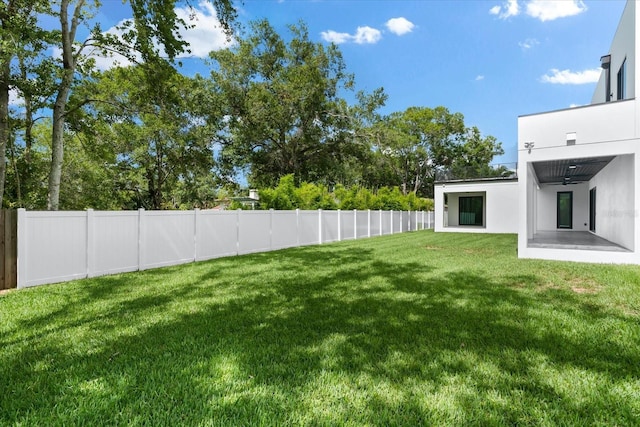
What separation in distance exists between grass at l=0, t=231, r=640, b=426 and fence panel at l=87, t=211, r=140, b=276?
1001 mm

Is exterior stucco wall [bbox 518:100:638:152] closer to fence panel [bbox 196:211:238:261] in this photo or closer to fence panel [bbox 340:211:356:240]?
fence panel [bbox 340:211:356:240]

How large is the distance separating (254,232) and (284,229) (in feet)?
5.20

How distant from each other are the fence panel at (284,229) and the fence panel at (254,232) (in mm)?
268

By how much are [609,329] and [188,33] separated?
1270 cm

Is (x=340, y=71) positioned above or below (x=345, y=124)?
above

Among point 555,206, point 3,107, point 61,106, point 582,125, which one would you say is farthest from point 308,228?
point 555,206

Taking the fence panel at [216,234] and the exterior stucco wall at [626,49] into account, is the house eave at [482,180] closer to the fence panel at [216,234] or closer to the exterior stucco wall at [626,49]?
the exterior stucco wall at [626,49]

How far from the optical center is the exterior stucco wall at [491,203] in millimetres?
20750

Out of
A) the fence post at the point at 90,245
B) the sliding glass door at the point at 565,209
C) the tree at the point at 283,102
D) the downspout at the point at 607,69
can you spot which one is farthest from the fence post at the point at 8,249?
the sliding glass door at the point at 565,209

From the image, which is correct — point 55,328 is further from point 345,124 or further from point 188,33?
point 345,124

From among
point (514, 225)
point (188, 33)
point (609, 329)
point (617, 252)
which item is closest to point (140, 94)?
point (188, 33)

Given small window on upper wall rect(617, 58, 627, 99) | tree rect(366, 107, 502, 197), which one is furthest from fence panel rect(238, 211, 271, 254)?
tree rect(366, 107, 502, 197)

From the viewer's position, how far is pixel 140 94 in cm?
1269

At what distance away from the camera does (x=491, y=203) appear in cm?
2128
